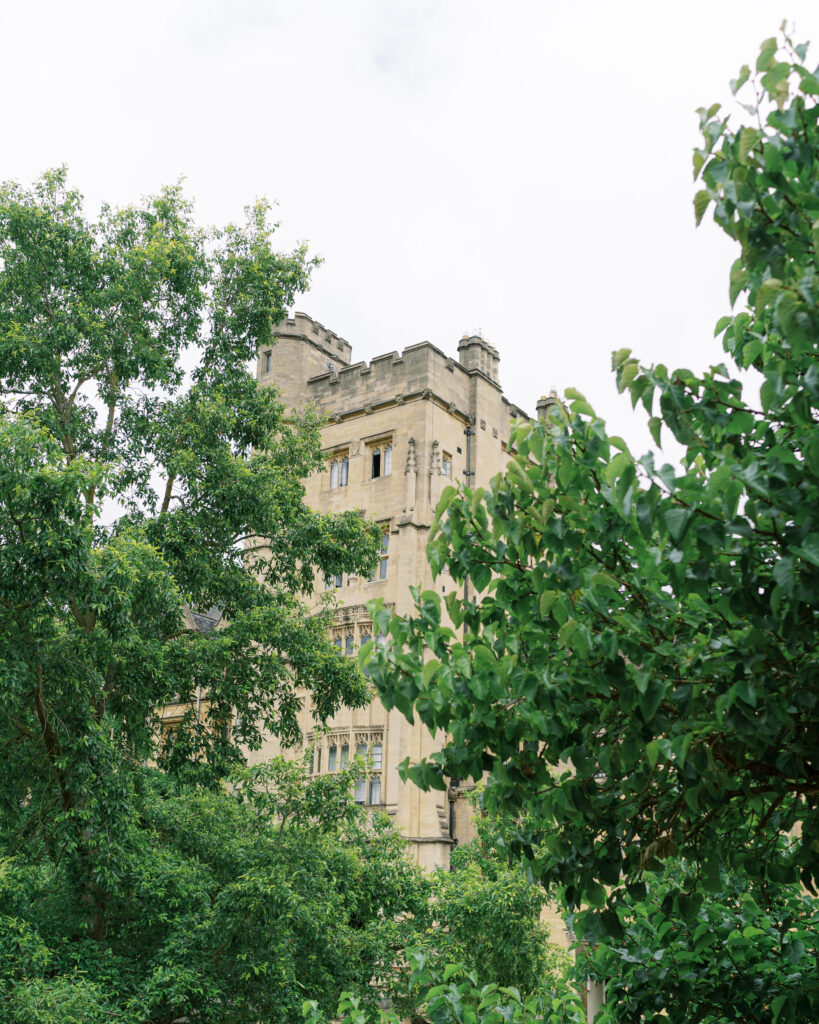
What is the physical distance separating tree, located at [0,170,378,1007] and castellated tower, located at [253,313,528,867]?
11.0 metres

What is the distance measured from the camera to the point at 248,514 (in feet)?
46.7

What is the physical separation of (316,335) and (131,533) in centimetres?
2210

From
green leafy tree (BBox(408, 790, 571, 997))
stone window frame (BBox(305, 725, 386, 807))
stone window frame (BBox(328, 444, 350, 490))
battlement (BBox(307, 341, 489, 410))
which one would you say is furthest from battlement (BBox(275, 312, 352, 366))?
green leafy tree (BBox(408, 790, 571, 997))

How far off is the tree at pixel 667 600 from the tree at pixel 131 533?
23.0 ft

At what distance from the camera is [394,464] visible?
96.5 ft

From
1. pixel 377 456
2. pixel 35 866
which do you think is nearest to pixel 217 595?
pixel 35 866

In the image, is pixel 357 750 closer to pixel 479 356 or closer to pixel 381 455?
pixel 381 455

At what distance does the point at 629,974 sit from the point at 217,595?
9741mm

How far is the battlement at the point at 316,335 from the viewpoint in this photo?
32.9 meters

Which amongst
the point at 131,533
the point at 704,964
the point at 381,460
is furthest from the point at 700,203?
the point at 381,460

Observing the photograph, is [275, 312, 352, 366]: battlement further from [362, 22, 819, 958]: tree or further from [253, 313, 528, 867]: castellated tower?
[362, 22, 819, 958]: tree

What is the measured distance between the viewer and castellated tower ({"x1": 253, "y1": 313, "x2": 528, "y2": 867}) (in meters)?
26.2

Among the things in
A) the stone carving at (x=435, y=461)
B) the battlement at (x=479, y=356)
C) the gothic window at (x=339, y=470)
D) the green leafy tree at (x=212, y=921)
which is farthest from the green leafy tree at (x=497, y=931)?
the battlement at (x=479, y=356)

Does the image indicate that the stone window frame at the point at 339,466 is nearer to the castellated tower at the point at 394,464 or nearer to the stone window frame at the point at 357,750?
the castellated tower at the point at 394,464
